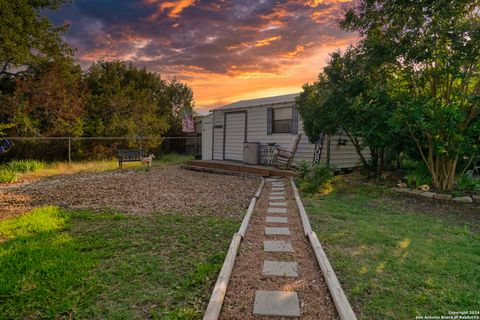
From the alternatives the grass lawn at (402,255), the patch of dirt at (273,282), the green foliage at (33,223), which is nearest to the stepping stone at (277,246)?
the patch of dirt at (273,282)

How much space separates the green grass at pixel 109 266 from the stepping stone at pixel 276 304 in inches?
16.2

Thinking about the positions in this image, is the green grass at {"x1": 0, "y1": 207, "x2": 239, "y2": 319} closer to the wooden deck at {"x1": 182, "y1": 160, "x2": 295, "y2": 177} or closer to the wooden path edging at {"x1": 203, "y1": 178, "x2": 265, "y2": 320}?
the wooden path edging at {"x1": 203, "y1": 178, "x2": 265, "y2": 320}

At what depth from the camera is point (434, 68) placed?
6.10 m

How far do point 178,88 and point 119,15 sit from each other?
14.1 metres

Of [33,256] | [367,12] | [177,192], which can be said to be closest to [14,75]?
[177,192]

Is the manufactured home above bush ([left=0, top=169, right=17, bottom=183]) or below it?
above

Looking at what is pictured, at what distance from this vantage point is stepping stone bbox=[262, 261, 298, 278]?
8.47ft

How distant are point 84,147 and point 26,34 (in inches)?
292

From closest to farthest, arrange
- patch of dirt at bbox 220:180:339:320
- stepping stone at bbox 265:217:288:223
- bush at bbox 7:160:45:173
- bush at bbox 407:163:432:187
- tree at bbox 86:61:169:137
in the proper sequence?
patch of dirt at bbox 220:180:339:320 → stepping stone at bbox 265:217:288:223 → bush at bbox 407:163:432:187 → bush at bbox 7:160:45:173 → tree at bbox 86:61:169:137

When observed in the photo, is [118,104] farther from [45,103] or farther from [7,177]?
[7,177]

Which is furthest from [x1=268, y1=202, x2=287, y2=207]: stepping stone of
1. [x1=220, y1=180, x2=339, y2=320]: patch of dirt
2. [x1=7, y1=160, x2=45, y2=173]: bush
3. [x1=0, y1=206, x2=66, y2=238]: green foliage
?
[x1=7, y1=160, x2=45, y2=173]: bush

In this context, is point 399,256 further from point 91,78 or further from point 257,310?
point 91,78

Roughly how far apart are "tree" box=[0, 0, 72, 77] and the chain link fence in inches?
120

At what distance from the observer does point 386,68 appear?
6781mm
